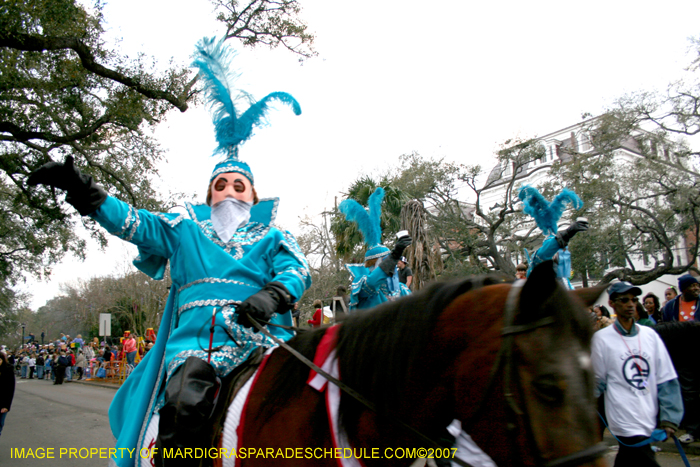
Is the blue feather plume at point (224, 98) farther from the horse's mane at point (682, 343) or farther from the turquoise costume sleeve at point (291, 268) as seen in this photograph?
the horse's mane at point (682, 343)

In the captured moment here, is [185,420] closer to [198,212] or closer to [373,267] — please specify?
[198,212]

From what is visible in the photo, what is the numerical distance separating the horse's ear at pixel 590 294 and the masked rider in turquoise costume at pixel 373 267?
364 centimetres

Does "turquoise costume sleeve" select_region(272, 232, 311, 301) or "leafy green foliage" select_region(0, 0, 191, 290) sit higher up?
"leafy green foliage" select_region(0, 0, 191, 290)

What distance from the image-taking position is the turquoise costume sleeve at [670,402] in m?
4.23

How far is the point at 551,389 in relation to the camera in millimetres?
1475

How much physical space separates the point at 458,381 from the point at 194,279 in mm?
1885

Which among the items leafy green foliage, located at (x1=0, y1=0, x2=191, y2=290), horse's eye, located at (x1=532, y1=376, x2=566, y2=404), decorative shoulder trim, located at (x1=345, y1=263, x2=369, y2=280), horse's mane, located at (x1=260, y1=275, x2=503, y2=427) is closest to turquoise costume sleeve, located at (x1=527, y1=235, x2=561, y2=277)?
decorative shoulder trim, located at (x1=345, y1=263, x2=369, y2=280)

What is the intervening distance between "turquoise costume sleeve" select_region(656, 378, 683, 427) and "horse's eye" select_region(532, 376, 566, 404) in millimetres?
3627

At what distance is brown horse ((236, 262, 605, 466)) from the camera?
1.47 meters

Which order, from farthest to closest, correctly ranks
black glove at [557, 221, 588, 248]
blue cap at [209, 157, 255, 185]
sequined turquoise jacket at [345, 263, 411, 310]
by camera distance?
sequined turquoise jacket at [345, 263, 411, 310] → black glove at [557, 221, 588, 248] → blue cap at [209, 157, 255, 185]

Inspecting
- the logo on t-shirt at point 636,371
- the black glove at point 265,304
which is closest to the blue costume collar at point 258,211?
the black glove at point 265,304

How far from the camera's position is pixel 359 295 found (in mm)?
6711

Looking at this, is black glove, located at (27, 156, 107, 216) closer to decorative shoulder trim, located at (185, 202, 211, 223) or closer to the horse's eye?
decorative shoulder trim, located at (185, 202, 211, 223)

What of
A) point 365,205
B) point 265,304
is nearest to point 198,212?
point 265,304
